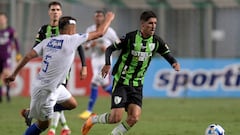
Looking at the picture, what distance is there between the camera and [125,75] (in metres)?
A: 11.9

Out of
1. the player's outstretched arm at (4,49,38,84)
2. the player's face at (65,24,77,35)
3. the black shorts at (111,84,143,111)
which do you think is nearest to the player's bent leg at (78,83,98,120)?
the black shorts at (111,84,143,111)

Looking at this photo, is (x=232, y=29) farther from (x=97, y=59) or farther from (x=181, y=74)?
(x=97, y=59)

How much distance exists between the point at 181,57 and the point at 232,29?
2.41 metres

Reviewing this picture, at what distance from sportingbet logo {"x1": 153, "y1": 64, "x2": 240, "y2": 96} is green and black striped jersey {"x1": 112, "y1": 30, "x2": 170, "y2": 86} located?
13.0m

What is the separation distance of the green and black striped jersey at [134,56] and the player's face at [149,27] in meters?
0.11

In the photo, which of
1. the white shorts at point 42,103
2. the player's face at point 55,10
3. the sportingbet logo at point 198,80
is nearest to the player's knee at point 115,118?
the white shorts at point 42,103

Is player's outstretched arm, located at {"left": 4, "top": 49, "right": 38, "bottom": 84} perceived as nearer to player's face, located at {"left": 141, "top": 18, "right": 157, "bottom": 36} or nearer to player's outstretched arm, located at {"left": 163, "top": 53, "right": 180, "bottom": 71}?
player's face, located at {"left": 141, "top": 18, "right": 157, "bottom": 36}

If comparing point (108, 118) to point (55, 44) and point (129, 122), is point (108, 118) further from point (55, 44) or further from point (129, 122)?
point (55, 44)

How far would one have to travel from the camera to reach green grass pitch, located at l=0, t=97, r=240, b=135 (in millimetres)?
13859

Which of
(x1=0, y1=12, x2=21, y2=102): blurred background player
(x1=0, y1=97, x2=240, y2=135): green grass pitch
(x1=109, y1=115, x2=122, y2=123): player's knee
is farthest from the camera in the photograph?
(x1=0, y1=12, x2=21, y2=102): blurred background player

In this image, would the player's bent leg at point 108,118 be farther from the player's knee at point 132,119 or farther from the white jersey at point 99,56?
the white jersey at point 99,56

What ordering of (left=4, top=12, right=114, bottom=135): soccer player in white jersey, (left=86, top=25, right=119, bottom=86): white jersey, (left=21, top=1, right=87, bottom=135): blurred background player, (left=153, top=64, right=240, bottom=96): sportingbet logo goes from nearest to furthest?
1. (left=4, top=12, right=114, bottom=135): soccer player in white jersey
2. (left=21, top=1, right=87, bottom=135): blurred background player
3. (left=86, top=25, right=119, bottom=86): white jersey
4. (left=153, top=64, right=240, bottom=96): sportingbet logo

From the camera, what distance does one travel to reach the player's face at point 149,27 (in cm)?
1162

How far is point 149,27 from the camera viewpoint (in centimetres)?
1166
